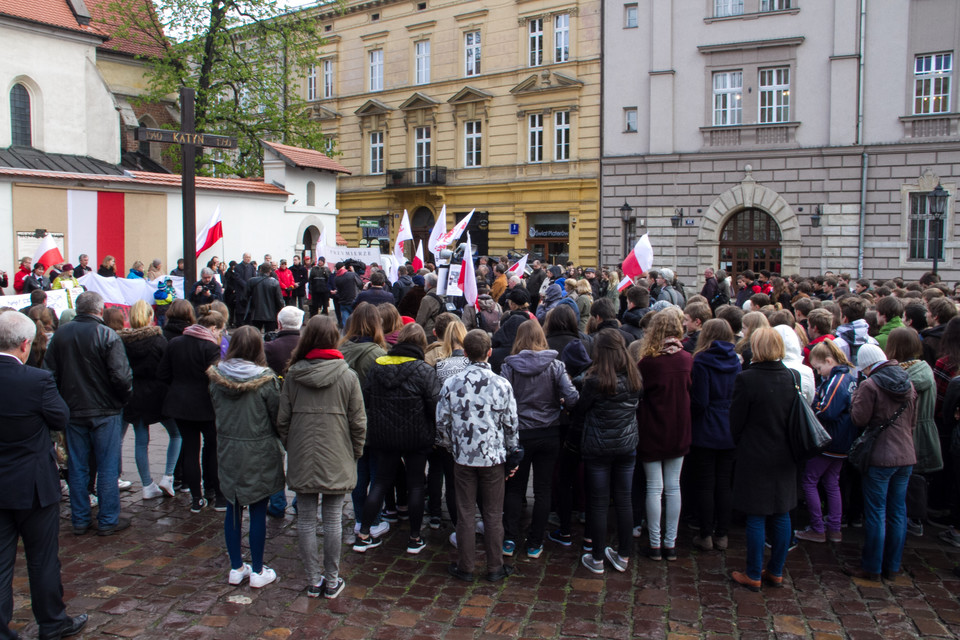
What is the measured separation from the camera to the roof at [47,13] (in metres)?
22.3

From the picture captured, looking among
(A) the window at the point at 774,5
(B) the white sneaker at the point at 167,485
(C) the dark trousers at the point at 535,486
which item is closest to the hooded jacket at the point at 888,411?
(C) the dark trousers at the point at 535,486

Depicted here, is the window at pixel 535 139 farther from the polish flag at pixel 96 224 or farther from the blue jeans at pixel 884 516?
the blue jeans at pixel 884 516

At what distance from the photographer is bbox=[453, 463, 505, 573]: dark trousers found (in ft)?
17.6

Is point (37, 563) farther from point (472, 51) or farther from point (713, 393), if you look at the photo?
point (472, 51)

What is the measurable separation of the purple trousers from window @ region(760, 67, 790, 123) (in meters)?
22.9

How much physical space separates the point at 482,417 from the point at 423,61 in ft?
109

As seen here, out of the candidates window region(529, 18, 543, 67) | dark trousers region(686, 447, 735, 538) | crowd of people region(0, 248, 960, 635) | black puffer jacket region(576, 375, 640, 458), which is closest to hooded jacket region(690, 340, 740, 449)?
crowd of people region(0, 248, 960, 635)

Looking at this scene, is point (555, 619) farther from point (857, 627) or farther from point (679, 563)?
point (857, 627)

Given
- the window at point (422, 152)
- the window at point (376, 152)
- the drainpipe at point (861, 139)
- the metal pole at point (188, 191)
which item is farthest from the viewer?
the window at point (376, 152)

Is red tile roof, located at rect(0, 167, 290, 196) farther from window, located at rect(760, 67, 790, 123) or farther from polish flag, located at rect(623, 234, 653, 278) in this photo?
window, located at rect(760, 67, 790, 123)

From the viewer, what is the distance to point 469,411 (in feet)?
17.2

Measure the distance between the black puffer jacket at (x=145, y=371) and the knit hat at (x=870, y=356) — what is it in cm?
588

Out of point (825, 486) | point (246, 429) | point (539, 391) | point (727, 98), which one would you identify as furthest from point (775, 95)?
point (246, 429)

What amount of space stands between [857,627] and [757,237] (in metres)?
24.0
